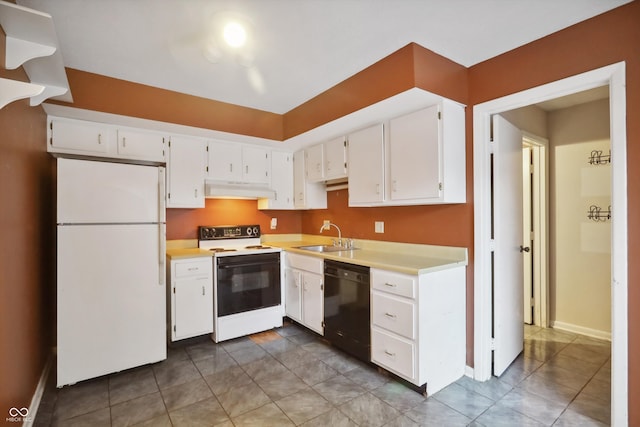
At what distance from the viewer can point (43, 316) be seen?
2.53 meters

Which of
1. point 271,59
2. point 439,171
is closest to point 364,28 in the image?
point 271,59

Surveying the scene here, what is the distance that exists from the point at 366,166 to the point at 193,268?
1.95 m

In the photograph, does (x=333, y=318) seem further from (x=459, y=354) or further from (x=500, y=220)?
(x=500, y=220)

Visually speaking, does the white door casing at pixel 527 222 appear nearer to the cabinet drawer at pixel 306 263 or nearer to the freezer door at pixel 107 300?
A: the cabinet drawer at pixel 306 263

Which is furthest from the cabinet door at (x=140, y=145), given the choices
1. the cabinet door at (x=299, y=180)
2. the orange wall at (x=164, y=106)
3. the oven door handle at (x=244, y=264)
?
the cabinet door at (x=299, y=180)

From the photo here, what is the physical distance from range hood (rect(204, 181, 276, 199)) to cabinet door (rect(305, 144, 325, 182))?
0.53m

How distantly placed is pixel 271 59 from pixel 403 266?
184 cm

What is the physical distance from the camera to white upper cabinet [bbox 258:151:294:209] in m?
3.93

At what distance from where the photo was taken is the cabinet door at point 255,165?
12.1 feet

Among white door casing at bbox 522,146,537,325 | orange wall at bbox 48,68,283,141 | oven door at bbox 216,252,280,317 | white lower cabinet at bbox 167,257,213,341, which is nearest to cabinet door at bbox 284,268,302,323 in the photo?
oven door at bbox 216,252,280,317

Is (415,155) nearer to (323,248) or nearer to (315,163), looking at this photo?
(315,163)

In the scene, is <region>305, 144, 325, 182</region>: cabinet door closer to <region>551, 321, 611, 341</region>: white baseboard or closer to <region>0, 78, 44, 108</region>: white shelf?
<region>0, 78, 44, 108</region>: white shelf

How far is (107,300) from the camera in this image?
Result: 2443mm

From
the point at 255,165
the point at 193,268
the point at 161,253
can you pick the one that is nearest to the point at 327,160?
the point at 255,165
